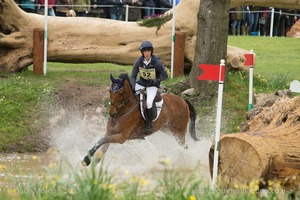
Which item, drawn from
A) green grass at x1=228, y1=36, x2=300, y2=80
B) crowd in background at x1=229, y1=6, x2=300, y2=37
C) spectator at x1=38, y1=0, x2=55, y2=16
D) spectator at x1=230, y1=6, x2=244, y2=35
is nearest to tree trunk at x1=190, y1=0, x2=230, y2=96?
green grass at x1=228, y1=36, x2=300, y2=80

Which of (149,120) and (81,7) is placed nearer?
(149,120)

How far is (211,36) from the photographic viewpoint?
2103 cm

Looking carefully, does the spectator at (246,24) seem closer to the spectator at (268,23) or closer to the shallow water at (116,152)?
the spectator at (268,23)

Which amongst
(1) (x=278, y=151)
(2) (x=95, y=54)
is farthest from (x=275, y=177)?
(2) (x=95, y=54)

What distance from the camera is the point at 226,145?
1303cm

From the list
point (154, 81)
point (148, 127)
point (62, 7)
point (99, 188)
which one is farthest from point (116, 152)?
point (62, 7)

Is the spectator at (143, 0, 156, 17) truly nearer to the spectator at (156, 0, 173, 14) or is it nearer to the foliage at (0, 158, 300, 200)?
the spectator at (156, 0, 173, 14)

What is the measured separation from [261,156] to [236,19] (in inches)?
951

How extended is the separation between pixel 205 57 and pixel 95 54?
2.97m

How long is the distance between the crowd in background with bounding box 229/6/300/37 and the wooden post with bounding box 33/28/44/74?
15.1 metres

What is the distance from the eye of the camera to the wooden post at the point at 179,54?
22562 millimetres

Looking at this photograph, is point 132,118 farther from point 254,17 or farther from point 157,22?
point 254,17

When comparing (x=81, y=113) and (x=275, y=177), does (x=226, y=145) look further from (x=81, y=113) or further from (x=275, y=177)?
(x=81, y=113)

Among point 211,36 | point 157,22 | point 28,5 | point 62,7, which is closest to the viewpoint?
point 211,36
